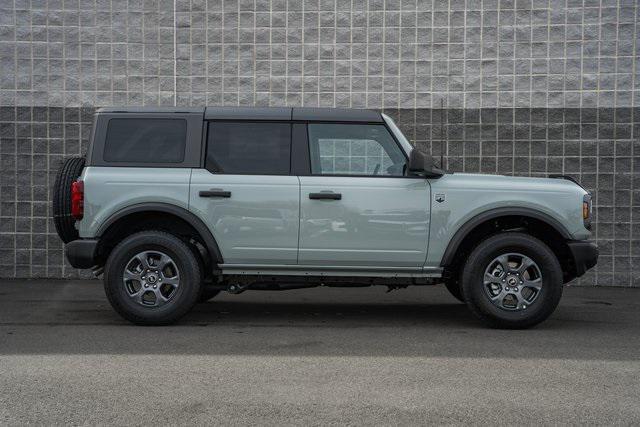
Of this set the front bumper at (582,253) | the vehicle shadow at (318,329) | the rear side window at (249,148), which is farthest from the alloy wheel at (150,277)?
the front bumper at (582,253)

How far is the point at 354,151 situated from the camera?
7633 millimetres

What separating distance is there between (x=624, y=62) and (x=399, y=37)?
285 cm

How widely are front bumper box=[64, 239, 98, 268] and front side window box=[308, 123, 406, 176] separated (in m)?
2.01

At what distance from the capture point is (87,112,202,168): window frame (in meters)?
7.66

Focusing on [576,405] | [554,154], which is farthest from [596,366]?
[554,154]

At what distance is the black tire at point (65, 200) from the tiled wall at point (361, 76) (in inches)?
141

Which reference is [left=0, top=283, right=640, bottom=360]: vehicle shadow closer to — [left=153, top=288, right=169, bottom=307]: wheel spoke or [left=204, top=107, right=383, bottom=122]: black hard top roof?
[left=153, top=288, right=169, bottom=307]: wheel spoke

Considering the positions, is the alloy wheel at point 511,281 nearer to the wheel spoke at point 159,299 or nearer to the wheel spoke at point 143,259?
the wheel spoke at point 159,299

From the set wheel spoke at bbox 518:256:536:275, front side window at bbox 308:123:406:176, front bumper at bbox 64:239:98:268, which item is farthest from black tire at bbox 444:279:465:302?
front bumper at bbox 64:239:98:268

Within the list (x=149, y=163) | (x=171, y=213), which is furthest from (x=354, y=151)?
(x=149, y=163)

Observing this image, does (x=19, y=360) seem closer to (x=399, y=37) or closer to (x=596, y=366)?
(x=596, y=366)

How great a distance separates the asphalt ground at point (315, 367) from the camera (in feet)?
15.3

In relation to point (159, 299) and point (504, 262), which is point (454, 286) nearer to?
point (504, 262)

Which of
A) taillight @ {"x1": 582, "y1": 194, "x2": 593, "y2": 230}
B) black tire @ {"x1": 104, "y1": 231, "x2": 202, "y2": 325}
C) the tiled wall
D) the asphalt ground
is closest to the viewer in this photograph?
the asphalt ground
